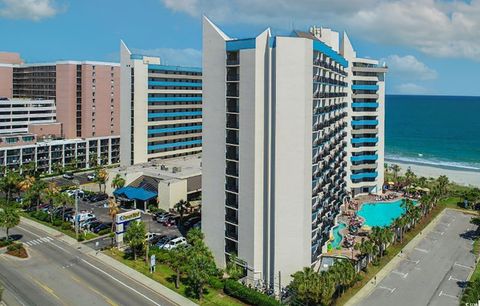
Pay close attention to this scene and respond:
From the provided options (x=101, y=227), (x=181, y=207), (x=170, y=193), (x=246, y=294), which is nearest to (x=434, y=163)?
(x=170, y=193)

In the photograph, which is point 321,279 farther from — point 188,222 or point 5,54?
point 5,54

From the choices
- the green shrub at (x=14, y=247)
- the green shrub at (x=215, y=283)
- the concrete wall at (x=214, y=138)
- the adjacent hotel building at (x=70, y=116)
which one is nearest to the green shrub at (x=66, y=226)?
the green shrub at (x=14, y=247)

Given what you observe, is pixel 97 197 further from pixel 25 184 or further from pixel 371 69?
pixel 371 69

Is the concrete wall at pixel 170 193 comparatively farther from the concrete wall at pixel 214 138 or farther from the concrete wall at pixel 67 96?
the concrete wall at pixel 67 96

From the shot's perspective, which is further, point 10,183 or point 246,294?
point 10,183

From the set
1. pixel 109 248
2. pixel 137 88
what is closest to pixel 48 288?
pixel 109 248
